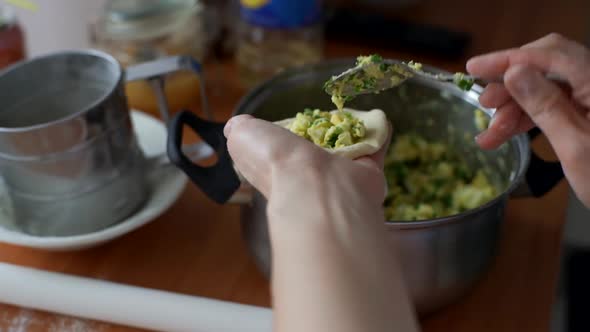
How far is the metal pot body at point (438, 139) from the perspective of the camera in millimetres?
605

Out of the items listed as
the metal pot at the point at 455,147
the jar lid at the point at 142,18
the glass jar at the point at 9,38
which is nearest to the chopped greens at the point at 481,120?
the metal pot at the point at 455,147

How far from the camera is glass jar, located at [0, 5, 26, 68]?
3.02ft

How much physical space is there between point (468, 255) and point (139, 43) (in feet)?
1.96

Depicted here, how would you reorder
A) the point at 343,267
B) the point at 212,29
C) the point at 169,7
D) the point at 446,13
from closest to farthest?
the point at 343,267 → the point at 169,7 → the point at 212,29 → the point at 446,13

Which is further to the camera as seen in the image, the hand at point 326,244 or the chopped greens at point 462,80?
the chopped greens at point 462,80

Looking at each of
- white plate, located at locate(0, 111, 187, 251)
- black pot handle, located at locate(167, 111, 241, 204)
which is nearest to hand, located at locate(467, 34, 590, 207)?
black pot handle, located at locate(167, 111, 241, 204)

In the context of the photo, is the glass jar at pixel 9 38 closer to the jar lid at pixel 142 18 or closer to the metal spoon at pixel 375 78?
the jar lid at pixel 142 18

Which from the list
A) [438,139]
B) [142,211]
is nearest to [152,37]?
[142,211]

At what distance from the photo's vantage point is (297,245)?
424 mm

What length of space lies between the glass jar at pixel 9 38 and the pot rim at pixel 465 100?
0.39 meters

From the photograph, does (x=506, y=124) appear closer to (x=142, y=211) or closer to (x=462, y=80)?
(x=462, y=80)

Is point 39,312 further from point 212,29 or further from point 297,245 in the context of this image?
point 212,29

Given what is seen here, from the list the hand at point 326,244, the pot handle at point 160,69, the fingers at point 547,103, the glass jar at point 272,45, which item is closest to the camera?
the hand at point 326,244

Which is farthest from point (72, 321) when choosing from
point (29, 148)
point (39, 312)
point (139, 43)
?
point (139, 43)
